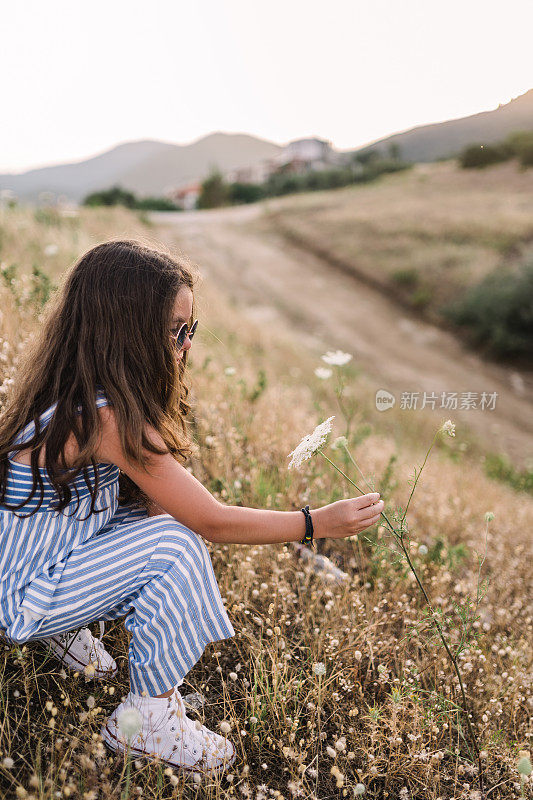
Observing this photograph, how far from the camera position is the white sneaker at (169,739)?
1.55m

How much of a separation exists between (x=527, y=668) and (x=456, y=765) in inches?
29.7

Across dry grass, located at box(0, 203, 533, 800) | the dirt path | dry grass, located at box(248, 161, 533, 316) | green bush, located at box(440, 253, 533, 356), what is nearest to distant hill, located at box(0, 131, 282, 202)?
dry grass, located at box(248, 161, 533, 316)

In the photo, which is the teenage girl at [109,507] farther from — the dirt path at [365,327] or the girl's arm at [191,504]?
the dirt path at [365,327]

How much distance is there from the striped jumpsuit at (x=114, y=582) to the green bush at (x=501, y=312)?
38.8ft

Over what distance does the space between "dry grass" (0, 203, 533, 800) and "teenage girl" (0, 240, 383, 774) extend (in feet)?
0.39

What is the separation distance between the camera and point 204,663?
2004 mm

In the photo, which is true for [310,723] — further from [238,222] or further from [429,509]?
[238,222]

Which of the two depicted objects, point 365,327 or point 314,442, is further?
point 365,327

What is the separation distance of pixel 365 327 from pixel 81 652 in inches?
474

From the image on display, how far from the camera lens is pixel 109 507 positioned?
5.81ft

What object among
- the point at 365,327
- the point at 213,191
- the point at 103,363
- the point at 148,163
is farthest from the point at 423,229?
the point at 148,163

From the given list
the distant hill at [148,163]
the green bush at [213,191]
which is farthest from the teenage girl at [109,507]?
the distant hill at [148,163]

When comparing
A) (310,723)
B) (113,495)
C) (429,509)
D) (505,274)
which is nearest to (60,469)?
(113,495)

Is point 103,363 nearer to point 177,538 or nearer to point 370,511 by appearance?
point 177,538
